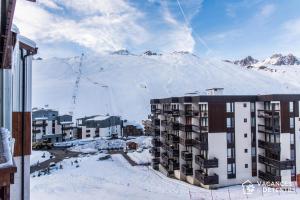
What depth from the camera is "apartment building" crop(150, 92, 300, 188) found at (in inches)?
1420

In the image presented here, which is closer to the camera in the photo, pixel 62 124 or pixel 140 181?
pixel 140 181

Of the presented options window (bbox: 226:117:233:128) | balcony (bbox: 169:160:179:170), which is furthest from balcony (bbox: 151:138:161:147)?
window (bbox: 226:117:233:128)

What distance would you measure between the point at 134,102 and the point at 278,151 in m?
148

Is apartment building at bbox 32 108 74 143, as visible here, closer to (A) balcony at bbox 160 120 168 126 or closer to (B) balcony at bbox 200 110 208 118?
(A) balcony at bbox 160 120 168 126

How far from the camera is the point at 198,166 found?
38.8 meters

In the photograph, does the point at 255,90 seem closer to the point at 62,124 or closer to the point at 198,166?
the point at 62,124

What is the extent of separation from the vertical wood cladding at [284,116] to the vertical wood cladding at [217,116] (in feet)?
23.1

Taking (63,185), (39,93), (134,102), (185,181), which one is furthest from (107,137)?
(39,93)

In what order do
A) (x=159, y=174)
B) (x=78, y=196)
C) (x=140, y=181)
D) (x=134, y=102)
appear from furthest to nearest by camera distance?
1. (x=134, y=102)
2. (x=159, y=174)
3. (x=140, y=181)
4. (x=78, y=196)

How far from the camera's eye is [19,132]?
13594 mm

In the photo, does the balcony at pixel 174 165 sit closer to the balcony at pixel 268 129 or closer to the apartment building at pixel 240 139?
the apartment building at pixel 240 139

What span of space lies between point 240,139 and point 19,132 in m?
31.0

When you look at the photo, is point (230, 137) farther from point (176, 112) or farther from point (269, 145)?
point (176, 112)

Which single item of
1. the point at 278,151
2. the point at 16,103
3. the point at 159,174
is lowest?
the point at 159,174
